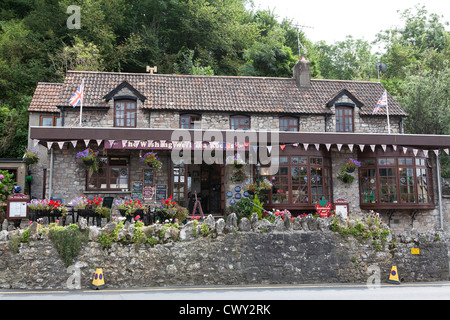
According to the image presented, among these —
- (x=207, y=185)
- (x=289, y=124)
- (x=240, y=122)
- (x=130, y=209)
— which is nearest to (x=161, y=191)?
(x=207, y=185)

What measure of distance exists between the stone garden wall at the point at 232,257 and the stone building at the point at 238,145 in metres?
3.62

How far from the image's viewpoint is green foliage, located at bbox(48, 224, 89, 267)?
426 inches

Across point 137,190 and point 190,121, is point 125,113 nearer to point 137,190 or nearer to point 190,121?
point 190,121

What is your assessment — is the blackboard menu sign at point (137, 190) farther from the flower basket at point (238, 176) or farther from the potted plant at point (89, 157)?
the flower basket at point (238, 176)

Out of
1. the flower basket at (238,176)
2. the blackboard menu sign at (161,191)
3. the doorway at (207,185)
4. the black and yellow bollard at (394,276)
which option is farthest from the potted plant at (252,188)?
the black and yellow bollard at (394,276)

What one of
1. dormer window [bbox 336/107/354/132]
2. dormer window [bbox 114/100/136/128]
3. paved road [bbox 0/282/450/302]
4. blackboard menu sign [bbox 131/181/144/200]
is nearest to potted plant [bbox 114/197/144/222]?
paved road [bbox 0/282/450/302]

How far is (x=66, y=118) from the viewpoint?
62.6 ft

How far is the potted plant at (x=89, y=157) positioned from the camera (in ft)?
52.5

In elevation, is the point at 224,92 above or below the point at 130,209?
above

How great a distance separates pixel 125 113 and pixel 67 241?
380 inches

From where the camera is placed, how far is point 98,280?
10742 mm

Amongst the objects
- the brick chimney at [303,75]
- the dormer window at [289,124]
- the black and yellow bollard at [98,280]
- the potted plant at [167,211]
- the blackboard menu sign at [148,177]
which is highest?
the brick chimney at [303,75]

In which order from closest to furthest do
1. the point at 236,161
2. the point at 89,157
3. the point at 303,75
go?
the point at 89,157 < the point at 236,161 < the point at 303,75

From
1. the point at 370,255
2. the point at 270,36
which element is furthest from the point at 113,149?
the point at 270,36
